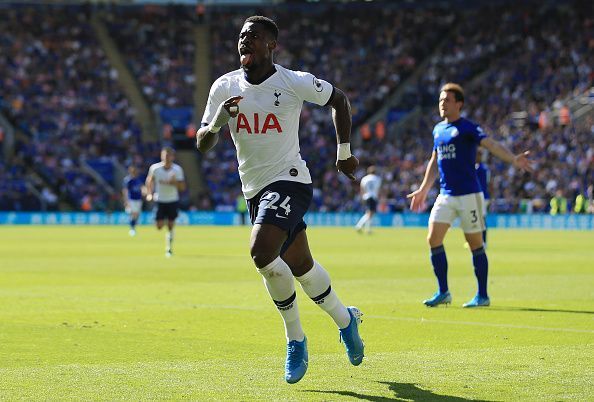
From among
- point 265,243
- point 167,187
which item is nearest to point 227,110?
point 265,243

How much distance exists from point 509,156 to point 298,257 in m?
5.65

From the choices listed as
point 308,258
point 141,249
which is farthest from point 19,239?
point 308,258

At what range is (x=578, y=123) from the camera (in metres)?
50.0

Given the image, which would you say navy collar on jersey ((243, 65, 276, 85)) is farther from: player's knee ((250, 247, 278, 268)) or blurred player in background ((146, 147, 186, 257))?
blurred player in background ((146, 147, 186, 257))

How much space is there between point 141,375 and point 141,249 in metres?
21.8

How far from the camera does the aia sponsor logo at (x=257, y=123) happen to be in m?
8.45

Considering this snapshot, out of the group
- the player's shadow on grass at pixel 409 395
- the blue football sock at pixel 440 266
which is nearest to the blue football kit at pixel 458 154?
the blue football sock at pixel 440 266

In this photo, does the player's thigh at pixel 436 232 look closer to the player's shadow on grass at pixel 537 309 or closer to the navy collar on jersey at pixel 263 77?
the player's shadow on grass at pixel 537 309

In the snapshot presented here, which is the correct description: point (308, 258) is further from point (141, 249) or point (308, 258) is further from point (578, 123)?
point (578, 123)

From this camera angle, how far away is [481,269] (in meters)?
14.4

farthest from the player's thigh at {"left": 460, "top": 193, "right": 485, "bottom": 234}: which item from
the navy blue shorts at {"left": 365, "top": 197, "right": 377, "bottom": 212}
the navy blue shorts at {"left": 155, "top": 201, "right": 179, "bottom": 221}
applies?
the navy blue shorts at {"left": 365, "top": 197, "right": 377, "bottom": 212}

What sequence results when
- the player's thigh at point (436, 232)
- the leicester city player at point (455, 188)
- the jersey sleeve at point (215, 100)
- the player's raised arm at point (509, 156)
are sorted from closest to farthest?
the jersey sleeve at point (215, 100) → the player's raised arm at point (509, 156) → the leicester city player at point (455, 188) → the player's thigh at point (436, 232)

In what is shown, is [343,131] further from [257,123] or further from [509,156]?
[509,156]

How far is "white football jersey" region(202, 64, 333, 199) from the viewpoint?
845cm
